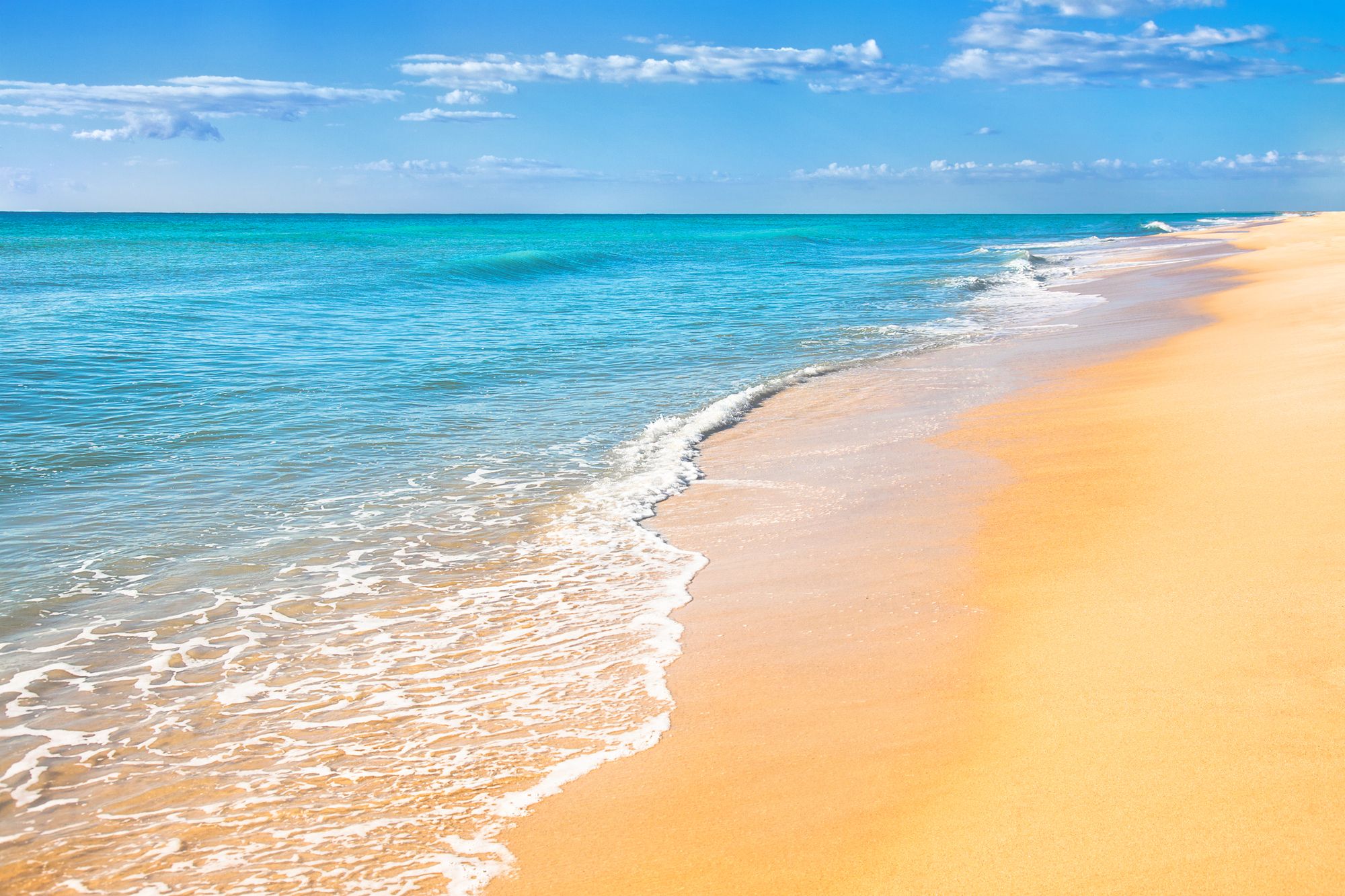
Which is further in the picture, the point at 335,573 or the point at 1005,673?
the point at 335,573

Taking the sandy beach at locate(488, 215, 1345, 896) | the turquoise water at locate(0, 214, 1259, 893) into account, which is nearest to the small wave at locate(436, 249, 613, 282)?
the turquoise water at locate(0, 214, 1259, 893)

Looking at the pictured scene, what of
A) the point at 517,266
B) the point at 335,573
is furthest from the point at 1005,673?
the point at 517,266

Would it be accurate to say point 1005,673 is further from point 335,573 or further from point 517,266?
point 517,266

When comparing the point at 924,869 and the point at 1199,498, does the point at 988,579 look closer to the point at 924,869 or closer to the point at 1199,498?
the point at 1199,498

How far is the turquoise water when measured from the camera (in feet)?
11.1

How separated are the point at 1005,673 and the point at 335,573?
3811mm

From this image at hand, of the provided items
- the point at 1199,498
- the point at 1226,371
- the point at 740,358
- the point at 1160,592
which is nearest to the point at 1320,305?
the point at 1226,371

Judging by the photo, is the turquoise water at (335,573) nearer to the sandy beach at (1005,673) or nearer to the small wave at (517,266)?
the sandy beach at (1005,673)

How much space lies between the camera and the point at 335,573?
562cm

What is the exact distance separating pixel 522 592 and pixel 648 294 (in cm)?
1952

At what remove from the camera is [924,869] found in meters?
2.77

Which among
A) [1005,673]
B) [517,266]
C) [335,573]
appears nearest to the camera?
[1005,673]

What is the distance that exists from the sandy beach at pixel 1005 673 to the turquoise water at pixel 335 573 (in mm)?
406

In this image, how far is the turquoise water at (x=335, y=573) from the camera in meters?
3.37
